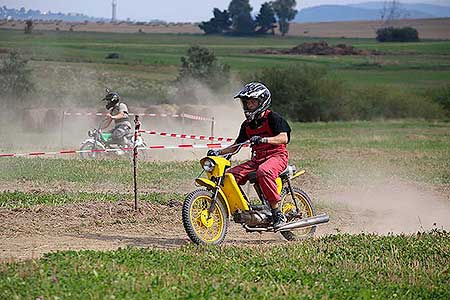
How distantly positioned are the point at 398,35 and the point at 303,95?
56.6m

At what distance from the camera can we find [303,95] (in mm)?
54719

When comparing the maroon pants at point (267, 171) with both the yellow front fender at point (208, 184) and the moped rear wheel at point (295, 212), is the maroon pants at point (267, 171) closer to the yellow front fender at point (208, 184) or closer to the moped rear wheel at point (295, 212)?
the yellow front fender at point (208, 184)

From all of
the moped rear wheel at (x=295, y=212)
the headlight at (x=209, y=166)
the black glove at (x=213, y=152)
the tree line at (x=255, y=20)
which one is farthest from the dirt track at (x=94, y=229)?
the tree line at (x=255, y=20)

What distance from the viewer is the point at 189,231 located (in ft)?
37.6

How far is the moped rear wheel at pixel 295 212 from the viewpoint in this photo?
12.9 m

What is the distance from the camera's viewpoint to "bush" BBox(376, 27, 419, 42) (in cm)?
10619

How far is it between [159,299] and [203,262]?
1857 mm

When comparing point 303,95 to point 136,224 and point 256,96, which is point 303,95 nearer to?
point 136,224

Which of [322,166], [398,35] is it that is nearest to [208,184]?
[322,166]

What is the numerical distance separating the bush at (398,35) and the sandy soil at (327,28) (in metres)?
0.90

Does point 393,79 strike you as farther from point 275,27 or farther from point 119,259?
point 119,259

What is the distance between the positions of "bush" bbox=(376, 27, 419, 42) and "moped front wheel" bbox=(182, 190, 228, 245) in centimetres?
9657

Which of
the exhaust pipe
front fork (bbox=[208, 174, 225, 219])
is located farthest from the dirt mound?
front fork (bbox=[208, 174, 225, 219])

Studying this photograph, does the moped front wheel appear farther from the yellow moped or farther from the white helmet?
the white helmet
